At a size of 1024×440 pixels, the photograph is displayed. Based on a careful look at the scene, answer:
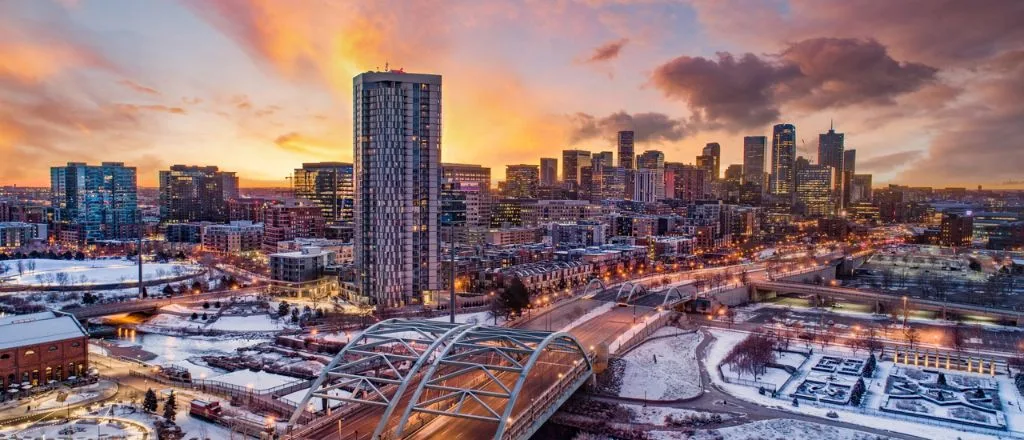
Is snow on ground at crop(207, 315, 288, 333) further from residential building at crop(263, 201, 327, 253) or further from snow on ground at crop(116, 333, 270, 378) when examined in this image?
residential building at crop(263, 201, 327, 253)

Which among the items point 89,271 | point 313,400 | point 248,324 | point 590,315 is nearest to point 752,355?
point 590,315

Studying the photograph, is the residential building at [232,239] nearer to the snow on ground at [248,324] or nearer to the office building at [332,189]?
the office building at [332,189]

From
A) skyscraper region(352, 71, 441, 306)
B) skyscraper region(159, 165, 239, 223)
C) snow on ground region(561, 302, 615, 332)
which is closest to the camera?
snow on ground region(561, 302, 615, 332)

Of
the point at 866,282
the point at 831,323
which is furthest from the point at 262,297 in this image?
the point at 866,282

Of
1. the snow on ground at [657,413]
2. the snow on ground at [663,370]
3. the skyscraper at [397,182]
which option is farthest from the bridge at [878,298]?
the snow on ground at [657,413]

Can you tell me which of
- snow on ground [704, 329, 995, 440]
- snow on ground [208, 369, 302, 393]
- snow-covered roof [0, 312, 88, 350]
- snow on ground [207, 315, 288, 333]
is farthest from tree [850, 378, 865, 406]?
snow-covered roof [0, 312, 88, 350]

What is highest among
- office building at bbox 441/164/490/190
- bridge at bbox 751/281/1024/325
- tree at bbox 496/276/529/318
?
office building at bbox 441/164/490/190

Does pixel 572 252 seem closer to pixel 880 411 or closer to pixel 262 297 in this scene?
pixel 262 297
